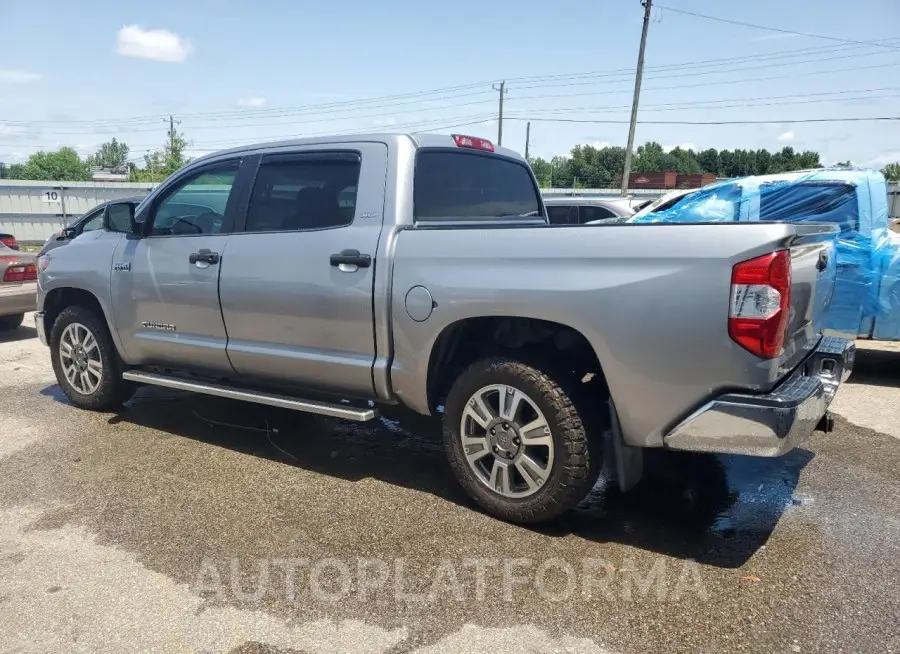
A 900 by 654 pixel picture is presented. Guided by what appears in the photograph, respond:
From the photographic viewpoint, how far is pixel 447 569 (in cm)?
315

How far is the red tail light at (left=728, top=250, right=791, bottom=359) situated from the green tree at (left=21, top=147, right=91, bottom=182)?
123446 mm

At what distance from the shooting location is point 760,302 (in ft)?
9.15

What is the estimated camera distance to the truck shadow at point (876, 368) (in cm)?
659

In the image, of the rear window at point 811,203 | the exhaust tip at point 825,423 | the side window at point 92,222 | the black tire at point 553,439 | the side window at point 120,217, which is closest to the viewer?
the black tire at point 553,439

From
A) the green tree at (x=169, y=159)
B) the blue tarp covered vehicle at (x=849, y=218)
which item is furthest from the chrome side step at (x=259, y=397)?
the green tree at (x=169, y=159)

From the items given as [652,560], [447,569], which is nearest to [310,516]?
[447,569]

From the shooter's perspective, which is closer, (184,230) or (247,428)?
(184,230)

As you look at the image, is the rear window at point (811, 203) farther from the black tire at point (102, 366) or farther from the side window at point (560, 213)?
the black tire at point (102, 366)

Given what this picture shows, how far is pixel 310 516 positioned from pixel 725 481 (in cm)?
245

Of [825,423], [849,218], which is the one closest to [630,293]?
[825,423]

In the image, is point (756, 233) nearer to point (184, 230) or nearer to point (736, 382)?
point (736, 382)

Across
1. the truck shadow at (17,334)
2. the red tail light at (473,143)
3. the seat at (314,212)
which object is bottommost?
the truck shadow at (17,334)

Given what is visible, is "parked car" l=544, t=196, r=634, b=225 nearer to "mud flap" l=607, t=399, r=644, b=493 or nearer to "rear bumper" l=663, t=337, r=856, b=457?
"mud flap" l=607, t=399, r=644, b=493

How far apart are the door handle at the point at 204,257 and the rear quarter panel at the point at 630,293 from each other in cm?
155
